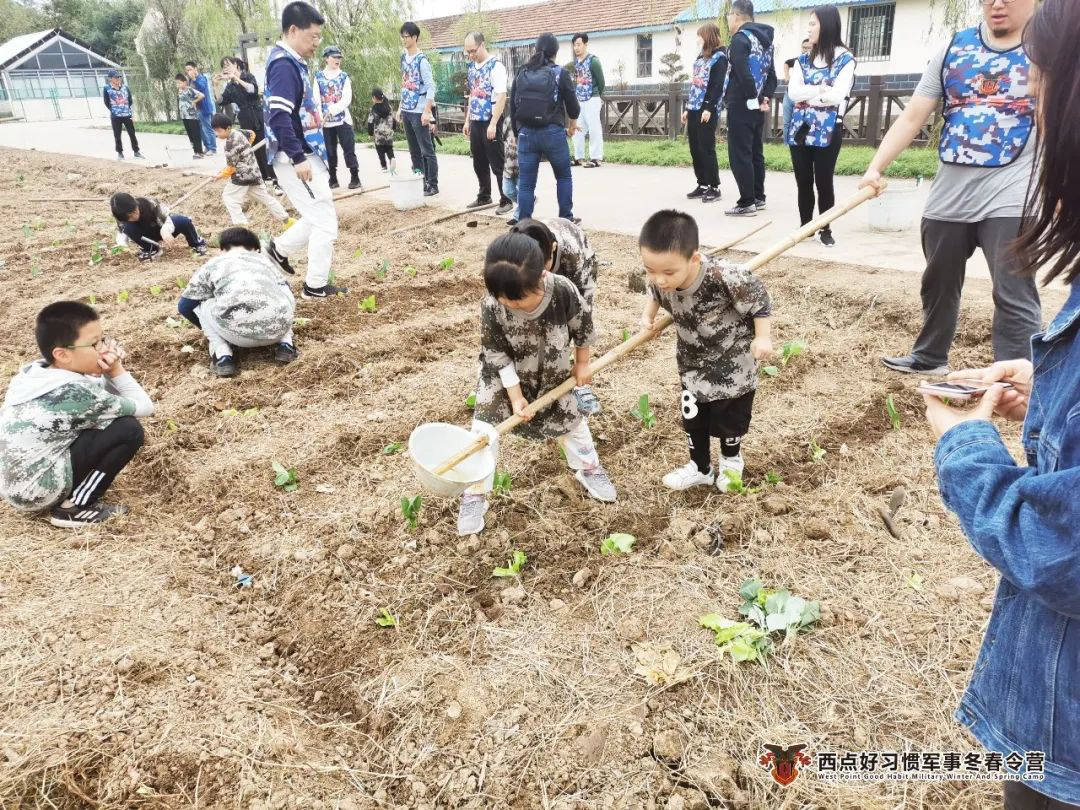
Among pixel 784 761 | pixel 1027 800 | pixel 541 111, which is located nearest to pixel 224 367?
pixel 541 111

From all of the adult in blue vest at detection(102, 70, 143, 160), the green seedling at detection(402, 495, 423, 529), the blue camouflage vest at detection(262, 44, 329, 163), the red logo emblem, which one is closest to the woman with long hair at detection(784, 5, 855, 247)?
the blue camouflage vest at detection(262, 44, 329, 163)

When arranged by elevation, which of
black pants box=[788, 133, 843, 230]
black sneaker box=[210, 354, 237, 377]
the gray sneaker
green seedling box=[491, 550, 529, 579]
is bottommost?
green seedling box=[491, 550, 529, 579]

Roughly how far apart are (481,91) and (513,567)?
696 centimetres

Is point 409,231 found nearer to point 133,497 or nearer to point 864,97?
point 133,497

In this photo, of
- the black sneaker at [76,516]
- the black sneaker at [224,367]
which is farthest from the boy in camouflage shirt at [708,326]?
the black sneaker at [224,367]

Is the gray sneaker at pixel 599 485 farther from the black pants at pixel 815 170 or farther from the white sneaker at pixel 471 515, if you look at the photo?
the black pants at pixel 815 170

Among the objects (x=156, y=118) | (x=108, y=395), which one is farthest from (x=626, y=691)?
(x=156, y=118)

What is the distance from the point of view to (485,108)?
8.36 metres

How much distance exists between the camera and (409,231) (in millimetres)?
8211

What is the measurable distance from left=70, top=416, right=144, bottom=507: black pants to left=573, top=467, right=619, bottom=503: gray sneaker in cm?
208

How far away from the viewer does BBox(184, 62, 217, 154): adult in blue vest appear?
49.4ft

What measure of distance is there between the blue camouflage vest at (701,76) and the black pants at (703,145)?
0.11 m

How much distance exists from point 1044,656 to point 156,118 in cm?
3897

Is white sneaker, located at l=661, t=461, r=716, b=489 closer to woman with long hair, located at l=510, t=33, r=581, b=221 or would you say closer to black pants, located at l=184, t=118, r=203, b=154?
woman with long hair, located at l=510, t=33, r=581, b=221
